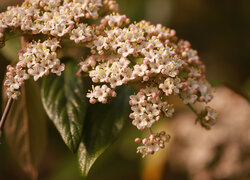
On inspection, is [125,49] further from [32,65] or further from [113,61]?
[32,65]

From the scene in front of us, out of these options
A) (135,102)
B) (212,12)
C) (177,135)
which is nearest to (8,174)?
(177,135)

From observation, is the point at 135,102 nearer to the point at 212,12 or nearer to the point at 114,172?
the point at 114,172

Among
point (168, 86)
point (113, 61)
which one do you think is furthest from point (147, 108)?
point (113, 61)

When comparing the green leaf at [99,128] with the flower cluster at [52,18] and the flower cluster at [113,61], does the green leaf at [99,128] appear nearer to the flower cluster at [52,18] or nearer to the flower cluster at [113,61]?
the flower cluster at [113,61]

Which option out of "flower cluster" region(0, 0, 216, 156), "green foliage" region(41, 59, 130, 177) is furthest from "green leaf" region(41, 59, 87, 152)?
"flower cluster" region(0, 0, 216, 156)

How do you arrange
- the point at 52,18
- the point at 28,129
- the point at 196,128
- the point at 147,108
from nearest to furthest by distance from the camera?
the point at 147,108 → the point at 52,18 → the point at 28,129 → the point at 196,128

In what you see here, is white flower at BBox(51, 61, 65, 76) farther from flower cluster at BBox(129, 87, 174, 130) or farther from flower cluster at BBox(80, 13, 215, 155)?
flower cluster at BBox(129, 87, 174, 130)

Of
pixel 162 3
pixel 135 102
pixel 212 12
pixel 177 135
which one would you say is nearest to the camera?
pixel 135 102
